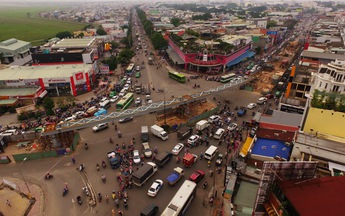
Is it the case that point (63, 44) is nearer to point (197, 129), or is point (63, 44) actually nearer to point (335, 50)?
point (197, 129)

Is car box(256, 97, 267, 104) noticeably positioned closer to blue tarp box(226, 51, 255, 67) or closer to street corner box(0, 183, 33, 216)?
blue tarp box(226, 51, 255, 67)

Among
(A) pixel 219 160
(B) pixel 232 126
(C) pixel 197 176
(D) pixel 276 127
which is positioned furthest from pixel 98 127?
(D) pixel 276 127

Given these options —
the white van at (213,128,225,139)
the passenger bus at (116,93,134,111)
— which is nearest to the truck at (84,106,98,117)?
the passenger bus at (116,93,134,111)

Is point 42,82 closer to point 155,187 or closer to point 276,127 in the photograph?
point 155,187

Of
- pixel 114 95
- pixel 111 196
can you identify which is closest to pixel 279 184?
pixel 111 196

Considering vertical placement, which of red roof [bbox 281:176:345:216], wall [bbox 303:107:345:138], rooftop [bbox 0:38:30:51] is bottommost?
rooftop [bbox 0:38:30:51]

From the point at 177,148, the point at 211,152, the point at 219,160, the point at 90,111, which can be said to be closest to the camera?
the point at 219,160
